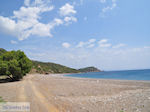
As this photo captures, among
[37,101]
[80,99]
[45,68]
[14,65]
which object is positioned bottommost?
[45,68]

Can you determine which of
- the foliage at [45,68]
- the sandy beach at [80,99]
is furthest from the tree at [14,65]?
the foliage at [45,68]

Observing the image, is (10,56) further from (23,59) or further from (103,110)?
(103,110)

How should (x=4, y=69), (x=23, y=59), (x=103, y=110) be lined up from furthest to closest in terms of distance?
(x=23, y=59)
(x=4, y=69)
(x=103, y=110)

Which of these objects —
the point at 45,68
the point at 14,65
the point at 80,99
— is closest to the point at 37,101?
the point at 80,99

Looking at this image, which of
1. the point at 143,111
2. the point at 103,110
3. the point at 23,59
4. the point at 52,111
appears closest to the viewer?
the point at 143,111

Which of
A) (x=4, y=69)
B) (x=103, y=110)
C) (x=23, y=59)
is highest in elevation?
(x=23, y=59)

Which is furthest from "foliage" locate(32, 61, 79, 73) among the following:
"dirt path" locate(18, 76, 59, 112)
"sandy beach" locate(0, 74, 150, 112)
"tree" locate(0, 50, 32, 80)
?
"dirt path" locate(18, 76, 59, 112)

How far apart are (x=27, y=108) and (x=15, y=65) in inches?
850

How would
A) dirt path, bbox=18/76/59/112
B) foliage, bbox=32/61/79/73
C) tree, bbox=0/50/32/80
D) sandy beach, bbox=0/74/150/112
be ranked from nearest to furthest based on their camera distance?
dirt path, bbox=18/76/59/112, sandy beach, bbox=0/74/150/112, tree, bbox=0/50/32/80, foliage, bbox=32/61/79/73

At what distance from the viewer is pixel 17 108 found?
19.6ft

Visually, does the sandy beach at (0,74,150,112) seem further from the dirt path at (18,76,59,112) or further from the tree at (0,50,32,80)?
the tree at (0,50,32,80)

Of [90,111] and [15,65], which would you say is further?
[15,65]

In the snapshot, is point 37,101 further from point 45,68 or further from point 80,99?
point 45,68

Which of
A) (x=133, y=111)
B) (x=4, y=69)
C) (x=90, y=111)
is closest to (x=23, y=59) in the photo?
(x=4, y=69)
